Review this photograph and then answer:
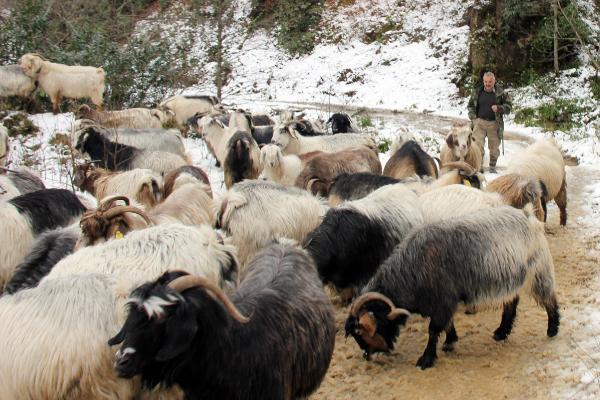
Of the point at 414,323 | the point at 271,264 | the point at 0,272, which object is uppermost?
the point at 271,264

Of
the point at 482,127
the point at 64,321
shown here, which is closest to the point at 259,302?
the point at 64,321

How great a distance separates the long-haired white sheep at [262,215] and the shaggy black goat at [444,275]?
4.27 feet

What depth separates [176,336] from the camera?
3.14 meters

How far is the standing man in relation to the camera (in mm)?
10641

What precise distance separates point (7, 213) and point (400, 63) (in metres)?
21.0

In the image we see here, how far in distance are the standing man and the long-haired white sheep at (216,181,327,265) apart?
5553mm

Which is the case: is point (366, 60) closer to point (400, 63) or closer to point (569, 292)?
point (400, 63)

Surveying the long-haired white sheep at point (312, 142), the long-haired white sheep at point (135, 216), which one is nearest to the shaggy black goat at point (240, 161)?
the long-haired white sheep at point (312, 142)

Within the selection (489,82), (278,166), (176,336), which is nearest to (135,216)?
(176,336)

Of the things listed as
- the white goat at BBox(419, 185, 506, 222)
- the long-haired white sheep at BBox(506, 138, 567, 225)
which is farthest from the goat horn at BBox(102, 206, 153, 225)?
the long-haired white sheep at BBox(506, 138, 567, 225)

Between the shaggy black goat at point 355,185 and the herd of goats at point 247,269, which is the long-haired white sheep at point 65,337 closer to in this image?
the herd of goats at point 247,269

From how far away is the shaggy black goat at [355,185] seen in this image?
721 cm

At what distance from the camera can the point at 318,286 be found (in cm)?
439

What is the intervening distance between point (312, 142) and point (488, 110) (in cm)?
317
